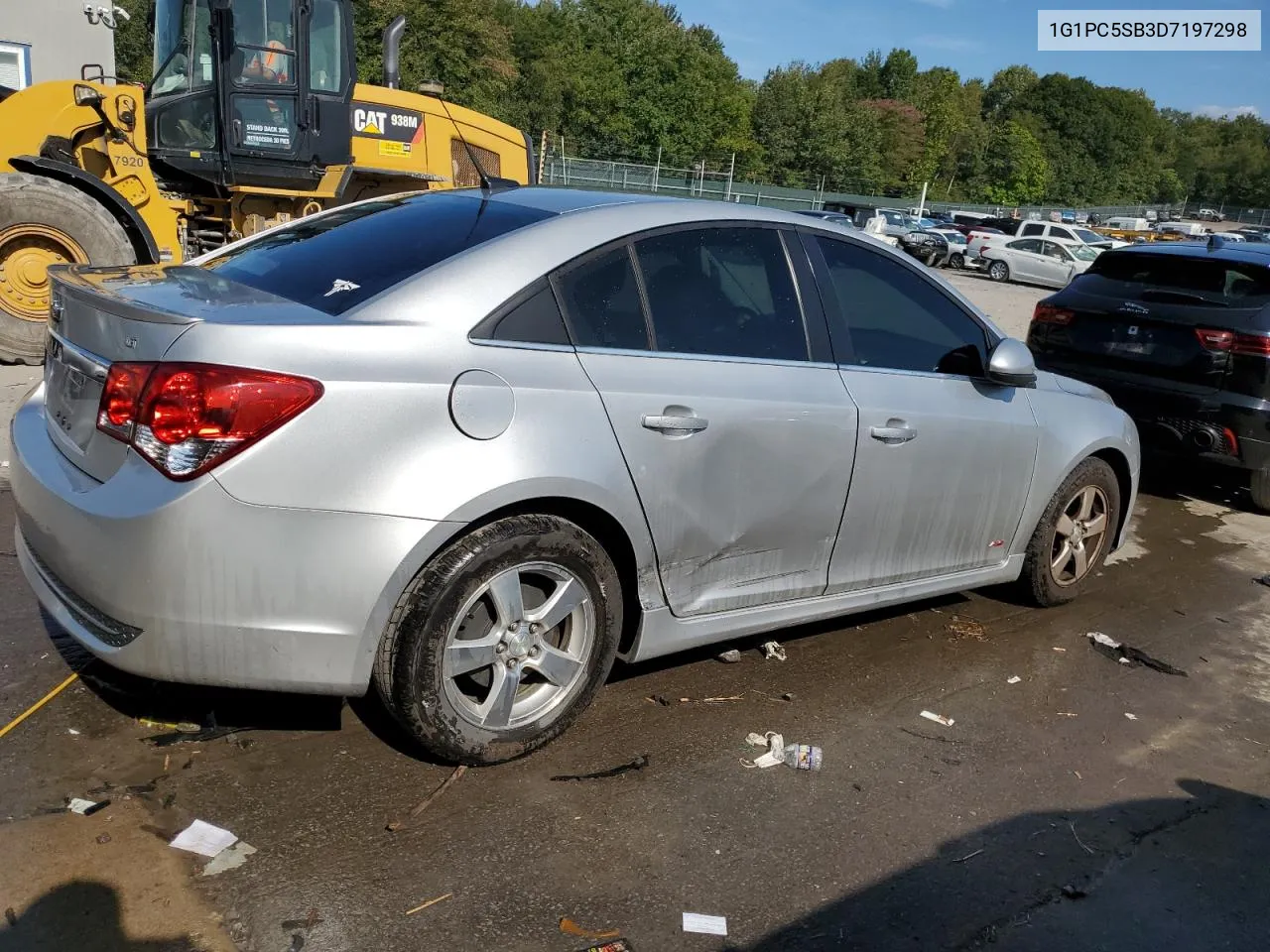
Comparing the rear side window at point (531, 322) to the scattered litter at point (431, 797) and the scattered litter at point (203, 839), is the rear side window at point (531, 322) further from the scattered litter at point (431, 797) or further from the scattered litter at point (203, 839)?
the scattered litter at point (203, 839)

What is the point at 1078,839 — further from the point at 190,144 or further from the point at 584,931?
the point at 190,144

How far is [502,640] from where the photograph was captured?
10.3 ft

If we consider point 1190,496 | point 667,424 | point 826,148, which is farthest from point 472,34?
point 667,424

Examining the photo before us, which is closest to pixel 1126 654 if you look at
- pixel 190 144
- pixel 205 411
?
pixel 205 411

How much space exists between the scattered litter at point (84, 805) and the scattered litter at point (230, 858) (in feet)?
1.37

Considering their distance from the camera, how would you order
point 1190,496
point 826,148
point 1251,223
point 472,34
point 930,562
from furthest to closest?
point 1251,223 → point 826,148 → point 472,34 → point 1190,496 → point 930,562

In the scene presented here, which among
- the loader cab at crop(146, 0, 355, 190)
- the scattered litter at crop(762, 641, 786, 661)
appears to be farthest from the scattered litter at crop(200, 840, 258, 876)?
the loader cab at crop(146, 0, 355, 190)

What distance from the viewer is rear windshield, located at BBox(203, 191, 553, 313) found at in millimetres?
3180

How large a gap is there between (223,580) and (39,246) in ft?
21.7

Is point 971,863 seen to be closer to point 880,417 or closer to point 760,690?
point 760,690

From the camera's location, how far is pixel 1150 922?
9.39ft

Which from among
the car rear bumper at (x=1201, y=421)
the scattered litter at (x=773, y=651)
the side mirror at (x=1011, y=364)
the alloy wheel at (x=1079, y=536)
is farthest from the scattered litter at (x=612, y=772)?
the car rear bumper at (x=1201, y=421)

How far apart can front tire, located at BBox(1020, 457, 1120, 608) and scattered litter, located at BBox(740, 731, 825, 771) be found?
187cm

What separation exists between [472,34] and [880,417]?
2047 inches
